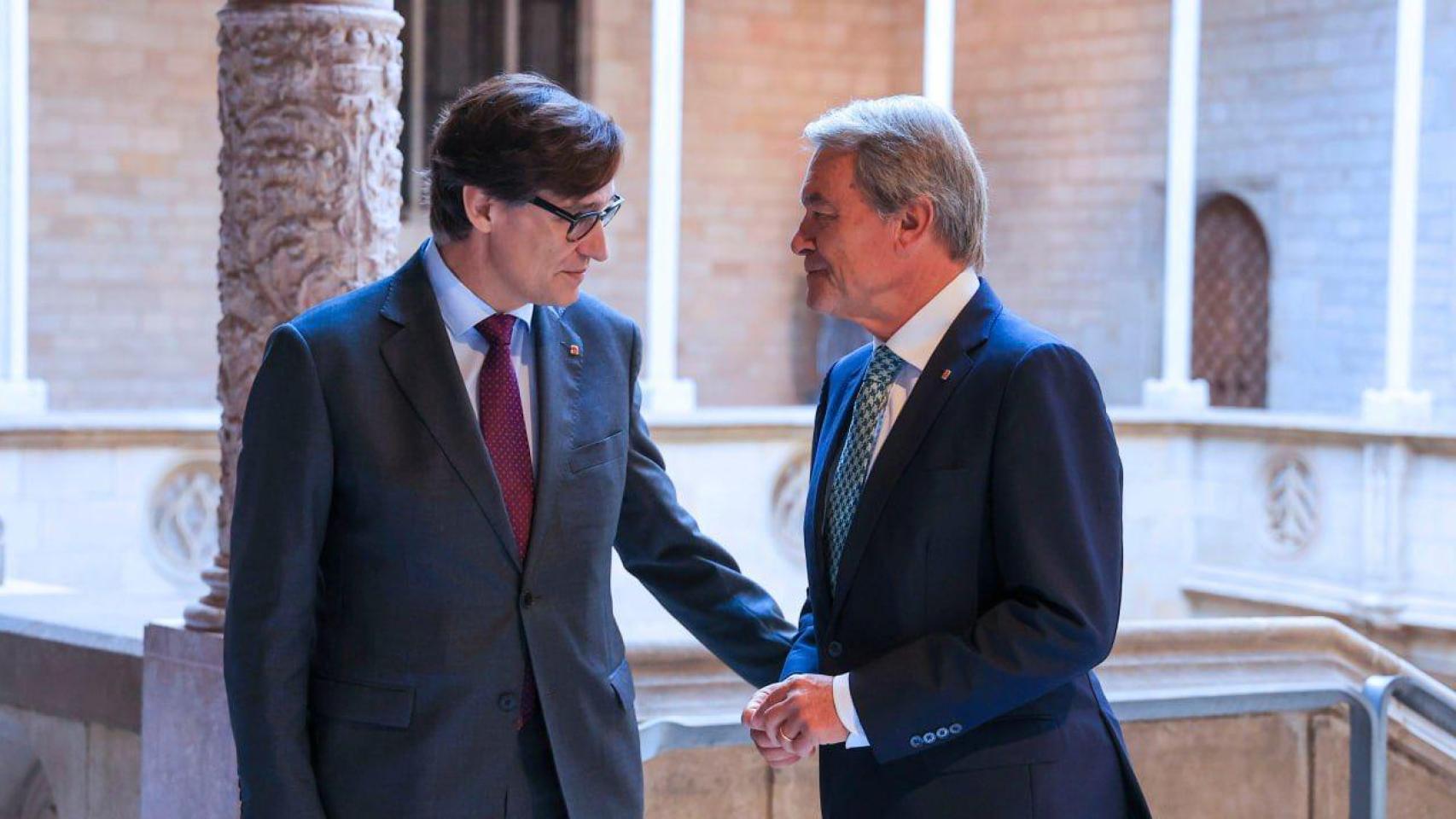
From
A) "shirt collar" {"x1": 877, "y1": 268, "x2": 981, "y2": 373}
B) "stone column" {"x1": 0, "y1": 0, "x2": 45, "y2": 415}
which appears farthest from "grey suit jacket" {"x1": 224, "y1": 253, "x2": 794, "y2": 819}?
"stone column" {"x1": 0, "y1": 0, "x2": 45, "y2": 415}

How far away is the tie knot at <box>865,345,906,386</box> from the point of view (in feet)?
6.17

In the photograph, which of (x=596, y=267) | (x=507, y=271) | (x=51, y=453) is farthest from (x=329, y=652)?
(x=596, y=267)

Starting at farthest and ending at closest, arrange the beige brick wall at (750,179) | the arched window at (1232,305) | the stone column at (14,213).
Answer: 1. the beige brick wall at (750,179)
2. the arched window at (1232,305)
3. the stone column at (14,213)

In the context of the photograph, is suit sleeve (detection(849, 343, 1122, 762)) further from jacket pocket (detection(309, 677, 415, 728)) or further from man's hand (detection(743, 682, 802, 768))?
jacket pocket (detection(309, 677, 415, 728))

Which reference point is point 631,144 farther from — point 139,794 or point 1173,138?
point 139,794

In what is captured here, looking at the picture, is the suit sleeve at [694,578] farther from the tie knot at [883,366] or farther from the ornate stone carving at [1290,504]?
the ornate stone carving at [1290,504]

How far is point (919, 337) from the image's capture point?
1.85 metres

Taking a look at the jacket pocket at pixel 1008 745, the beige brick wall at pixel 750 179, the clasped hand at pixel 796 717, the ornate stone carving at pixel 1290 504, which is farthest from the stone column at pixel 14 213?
the jacket pocket at pixel 1008 745

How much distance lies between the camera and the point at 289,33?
2717 mm

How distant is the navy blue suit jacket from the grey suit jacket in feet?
0.95

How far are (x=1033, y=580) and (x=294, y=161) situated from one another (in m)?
1.50

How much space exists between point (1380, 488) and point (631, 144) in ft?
18.9

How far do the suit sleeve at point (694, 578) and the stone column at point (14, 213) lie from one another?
24.2 ft

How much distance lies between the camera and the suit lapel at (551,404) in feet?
5.89
